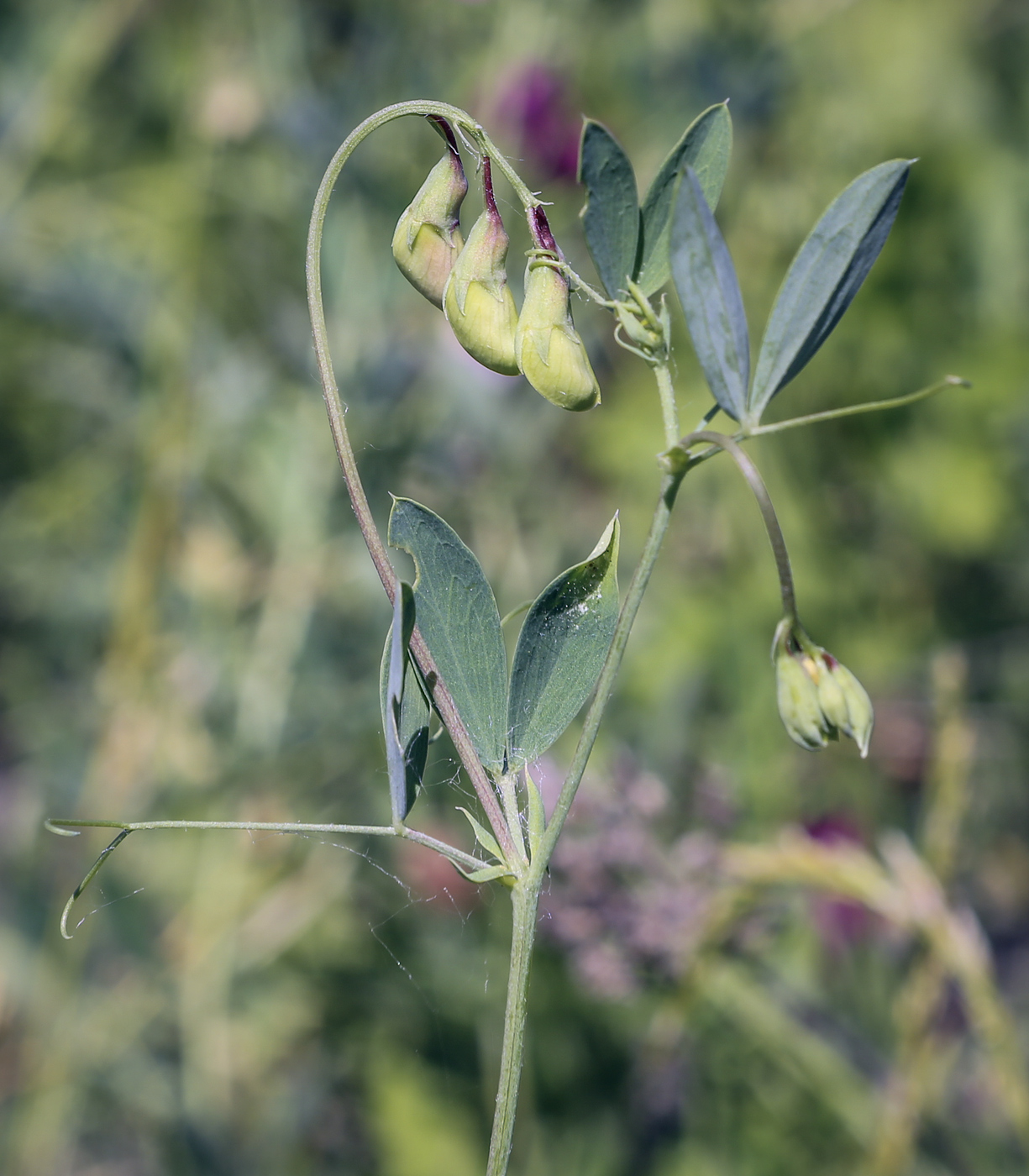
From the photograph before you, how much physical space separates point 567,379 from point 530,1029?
1.07 metres

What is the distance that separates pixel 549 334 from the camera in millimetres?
441

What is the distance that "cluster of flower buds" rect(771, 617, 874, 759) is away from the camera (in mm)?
467

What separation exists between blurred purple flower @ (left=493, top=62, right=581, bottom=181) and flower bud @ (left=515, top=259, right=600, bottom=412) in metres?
1.33

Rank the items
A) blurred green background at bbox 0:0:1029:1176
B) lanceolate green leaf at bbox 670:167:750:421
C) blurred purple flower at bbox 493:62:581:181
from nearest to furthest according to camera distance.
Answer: lanceolate green leaf at bbox 670:167:750:421 → blurred green background at bbox 0:0:1029:1176 → blurred purple flower at bbox 493:62:581:181

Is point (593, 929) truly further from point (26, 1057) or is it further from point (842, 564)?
point (842, 564)

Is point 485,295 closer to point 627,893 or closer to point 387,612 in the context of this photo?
point 627,893

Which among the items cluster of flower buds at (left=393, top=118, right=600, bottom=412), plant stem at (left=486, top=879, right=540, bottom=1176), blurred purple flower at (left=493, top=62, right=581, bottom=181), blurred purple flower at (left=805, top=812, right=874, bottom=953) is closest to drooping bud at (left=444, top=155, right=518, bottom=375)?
cluster of flower buds at (left=393, top=118, right=600, bottom=412)

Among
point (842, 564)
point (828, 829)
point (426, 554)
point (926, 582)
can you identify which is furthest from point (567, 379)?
point (926, 582)

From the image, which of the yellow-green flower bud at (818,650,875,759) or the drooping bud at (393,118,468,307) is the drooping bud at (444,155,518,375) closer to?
the drooping bud at (393,118,468,307)

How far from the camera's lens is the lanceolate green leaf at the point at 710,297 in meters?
0.40

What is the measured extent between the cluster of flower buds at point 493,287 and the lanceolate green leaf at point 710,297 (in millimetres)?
49

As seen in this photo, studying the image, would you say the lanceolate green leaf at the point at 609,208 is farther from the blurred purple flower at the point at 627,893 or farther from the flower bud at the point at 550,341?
the blurred purple flower at the point at 627,893

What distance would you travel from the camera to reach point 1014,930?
1.60 metres

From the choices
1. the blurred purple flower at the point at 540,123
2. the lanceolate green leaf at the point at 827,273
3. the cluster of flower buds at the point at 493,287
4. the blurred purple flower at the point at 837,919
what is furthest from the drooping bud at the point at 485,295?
the blurred purple flower at the point at 540,123
